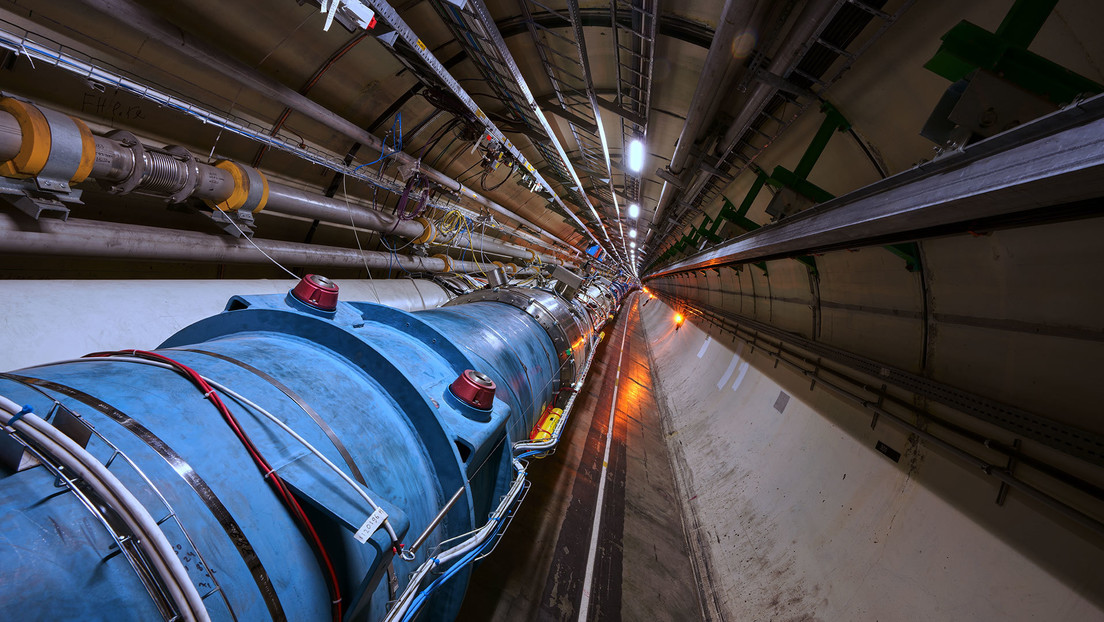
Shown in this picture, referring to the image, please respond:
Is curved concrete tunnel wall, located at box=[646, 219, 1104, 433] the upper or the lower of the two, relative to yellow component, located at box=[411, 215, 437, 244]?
upper

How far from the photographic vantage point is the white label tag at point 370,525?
1067 mm

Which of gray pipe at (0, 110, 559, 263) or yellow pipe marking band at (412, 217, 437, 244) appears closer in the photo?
gray pipe at (0, 110, 559, 263)

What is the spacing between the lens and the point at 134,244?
2.84 meters

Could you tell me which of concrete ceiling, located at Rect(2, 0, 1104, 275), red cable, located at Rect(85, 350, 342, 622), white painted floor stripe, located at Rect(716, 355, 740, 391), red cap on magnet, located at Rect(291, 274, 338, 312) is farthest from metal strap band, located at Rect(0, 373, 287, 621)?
white painted floor stripe, located at Rect(716, 355, 740, 391)

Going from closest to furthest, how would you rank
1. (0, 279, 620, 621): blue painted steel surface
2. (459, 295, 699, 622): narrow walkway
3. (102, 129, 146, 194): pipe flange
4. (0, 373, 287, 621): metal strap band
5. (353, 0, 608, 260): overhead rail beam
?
1. (0, 279, 620, 621): blue painted steel surface
2. (0, 373, 287, 621): metal strap band
3. (102, 129, 146, 194): pipe flange
4. (353, 0, 608, 260): overhead rail beam
5. (459, 295, 699, 622): narrow walkway

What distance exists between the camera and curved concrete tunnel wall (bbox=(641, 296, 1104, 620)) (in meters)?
2.28

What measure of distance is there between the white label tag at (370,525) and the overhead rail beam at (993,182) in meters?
2.26

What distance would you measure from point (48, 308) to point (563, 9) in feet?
15.2

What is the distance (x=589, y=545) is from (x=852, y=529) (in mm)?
2397

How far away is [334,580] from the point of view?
1.17 metres

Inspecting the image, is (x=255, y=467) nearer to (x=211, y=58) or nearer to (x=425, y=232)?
(x=211, y=58)

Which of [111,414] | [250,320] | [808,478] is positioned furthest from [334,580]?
[808,478]

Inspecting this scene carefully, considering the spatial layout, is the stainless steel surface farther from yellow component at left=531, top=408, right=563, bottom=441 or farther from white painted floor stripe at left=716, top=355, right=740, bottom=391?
white painted floor stripe at left=716, top=355, right=740, bottom=391

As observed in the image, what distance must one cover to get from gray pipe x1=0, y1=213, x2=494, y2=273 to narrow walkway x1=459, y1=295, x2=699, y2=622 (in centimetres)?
350
